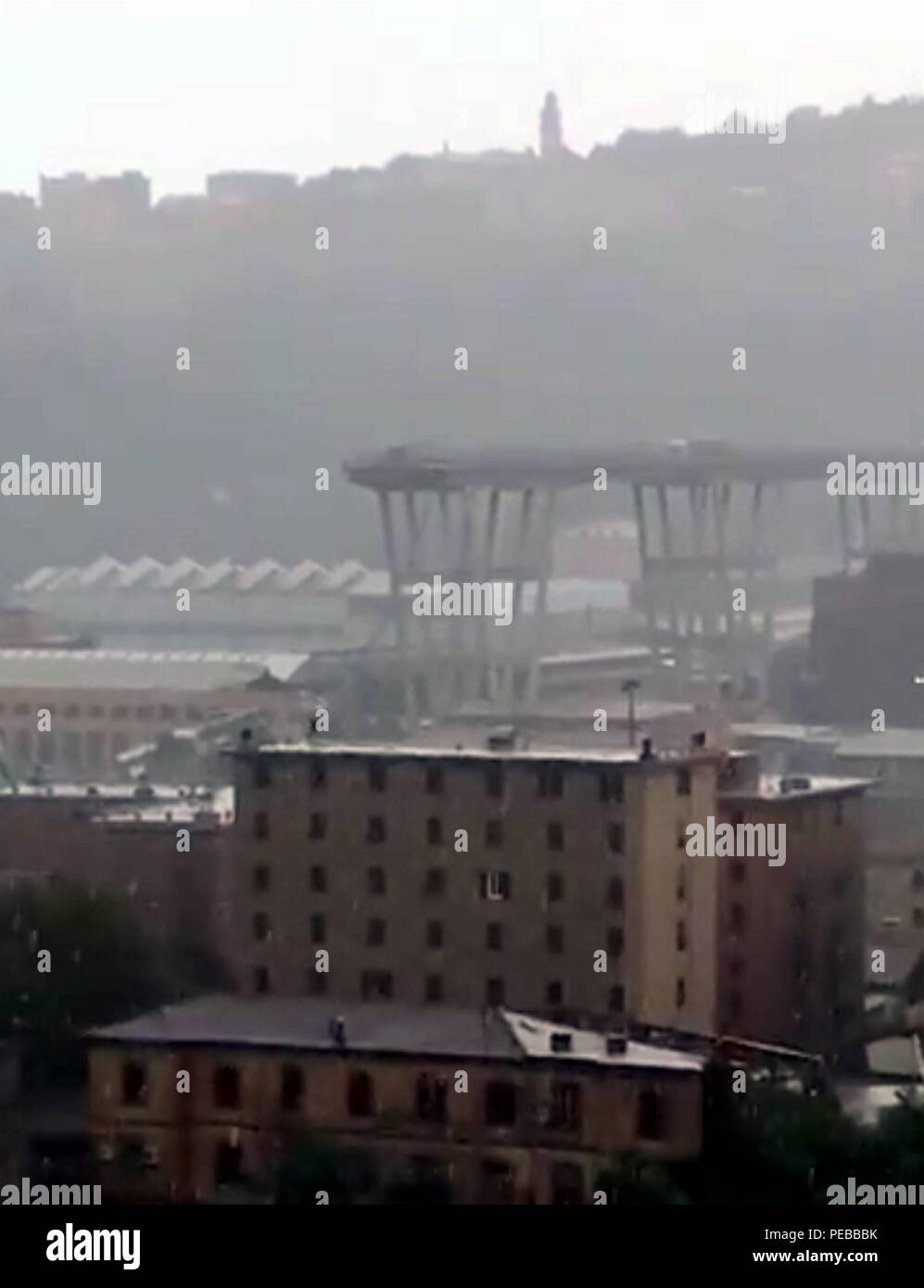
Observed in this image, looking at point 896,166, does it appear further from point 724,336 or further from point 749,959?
point 749,959

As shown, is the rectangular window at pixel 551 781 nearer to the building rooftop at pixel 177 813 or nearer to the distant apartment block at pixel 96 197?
the building rooftop at pixel 177 813

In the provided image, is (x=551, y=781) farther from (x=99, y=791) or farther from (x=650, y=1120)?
(x=99, y=791)

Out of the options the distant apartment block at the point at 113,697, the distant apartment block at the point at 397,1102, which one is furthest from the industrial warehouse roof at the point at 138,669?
the distant apartment block at the point at 397,1102

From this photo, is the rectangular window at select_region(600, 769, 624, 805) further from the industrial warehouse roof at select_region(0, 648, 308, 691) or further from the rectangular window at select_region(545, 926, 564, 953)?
the industrial warehouse roof at select_region(0, 648, 308, 691)

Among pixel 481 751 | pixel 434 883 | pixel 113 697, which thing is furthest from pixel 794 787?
pixel 113 697

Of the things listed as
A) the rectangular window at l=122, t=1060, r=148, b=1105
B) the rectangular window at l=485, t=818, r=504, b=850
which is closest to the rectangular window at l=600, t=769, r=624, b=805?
the rectangular window at l=485, t=818, r=504, b=850

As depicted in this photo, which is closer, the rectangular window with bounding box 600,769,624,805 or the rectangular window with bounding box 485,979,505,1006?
the rectangular window with bounding box 485,979,505,1006
